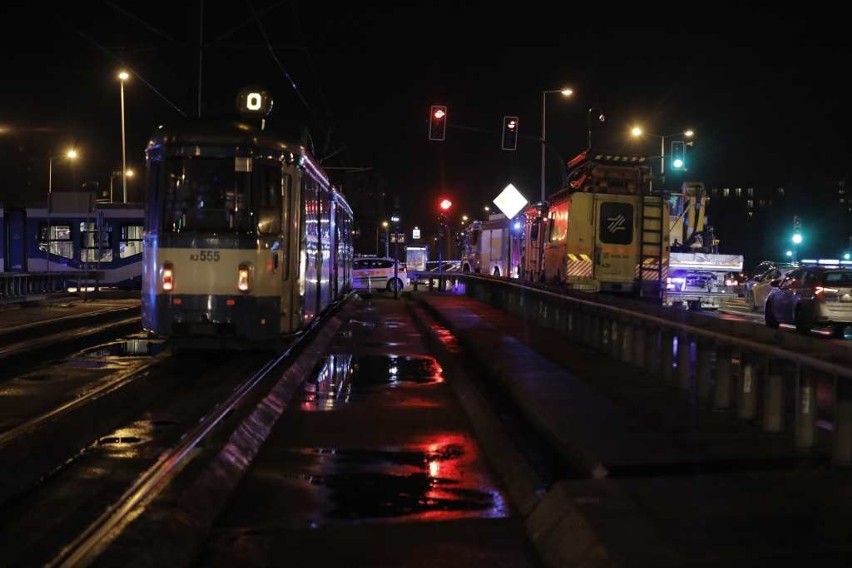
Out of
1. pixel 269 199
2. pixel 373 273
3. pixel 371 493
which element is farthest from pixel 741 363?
pixel 373 273

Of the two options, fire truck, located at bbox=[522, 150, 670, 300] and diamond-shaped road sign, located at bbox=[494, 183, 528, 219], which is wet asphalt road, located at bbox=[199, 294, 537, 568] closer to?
diamond-shaped road sign, located at bbox=[494, 183, 528, 219]

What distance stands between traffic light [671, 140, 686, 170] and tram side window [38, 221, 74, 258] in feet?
82.9

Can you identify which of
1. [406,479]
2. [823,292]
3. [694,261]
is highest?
[694,261]

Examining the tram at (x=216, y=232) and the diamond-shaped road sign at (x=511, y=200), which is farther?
the diamond-shaped road sign at (x=511, y=200)

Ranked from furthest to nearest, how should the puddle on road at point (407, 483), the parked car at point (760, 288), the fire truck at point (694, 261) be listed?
1. the parked car at point (760, 288)
2. the fire truck at point (694, 261)
3. the puddle on road at point (407, 483)

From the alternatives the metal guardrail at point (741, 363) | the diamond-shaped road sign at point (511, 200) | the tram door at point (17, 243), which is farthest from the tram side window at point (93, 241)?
the metal guardrail at point (741, 363)

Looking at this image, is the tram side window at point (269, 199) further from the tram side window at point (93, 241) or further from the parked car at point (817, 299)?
the tram side window at point (93, 241)

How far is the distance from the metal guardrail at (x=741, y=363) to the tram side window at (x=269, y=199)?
5.41 meters

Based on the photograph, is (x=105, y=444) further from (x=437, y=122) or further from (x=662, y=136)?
(x=662, y=136)

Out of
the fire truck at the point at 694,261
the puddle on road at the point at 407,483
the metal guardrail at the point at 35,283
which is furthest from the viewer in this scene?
the metal guardrail at the point at 35,283

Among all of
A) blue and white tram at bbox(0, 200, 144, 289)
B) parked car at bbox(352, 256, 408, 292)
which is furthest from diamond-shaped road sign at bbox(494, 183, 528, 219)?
blue and white tram at bbox(0, 200, 144, 289)

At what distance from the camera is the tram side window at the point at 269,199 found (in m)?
13.0

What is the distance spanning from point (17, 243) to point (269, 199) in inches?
1140

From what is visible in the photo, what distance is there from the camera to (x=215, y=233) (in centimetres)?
1284
